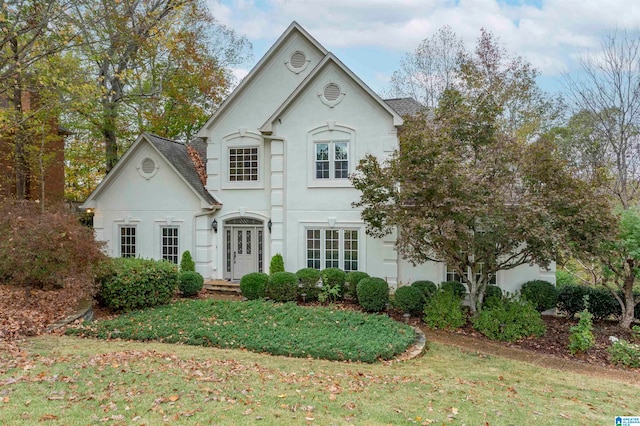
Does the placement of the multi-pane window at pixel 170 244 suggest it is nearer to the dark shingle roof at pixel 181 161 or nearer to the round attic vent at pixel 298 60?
the dark shingle roof at pixel 181 161

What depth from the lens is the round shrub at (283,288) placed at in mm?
13320

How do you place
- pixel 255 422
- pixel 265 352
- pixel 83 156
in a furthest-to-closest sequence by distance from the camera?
pixel 83 156 < pixel 265 352 < pixel 255 422

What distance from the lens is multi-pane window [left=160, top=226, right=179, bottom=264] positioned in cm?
1652

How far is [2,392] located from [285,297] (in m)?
8.83

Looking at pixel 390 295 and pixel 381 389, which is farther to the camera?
pixel 390 295

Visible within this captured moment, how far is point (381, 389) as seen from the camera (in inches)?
239

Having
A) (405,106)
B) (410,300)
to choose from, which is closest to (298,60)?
(405,106)

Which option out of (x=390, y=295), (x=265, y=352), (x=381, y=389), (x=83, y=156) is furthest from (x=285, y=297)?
(x=83, y=156)

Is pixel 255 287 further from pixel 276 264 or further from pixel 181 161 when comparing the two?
pixel 181 161

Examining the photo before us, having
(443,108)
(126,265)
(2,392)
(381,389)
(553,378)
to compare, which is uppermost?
(443,108)

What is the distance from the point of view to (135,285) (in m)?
11.3

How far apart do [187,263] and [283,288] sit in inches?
187

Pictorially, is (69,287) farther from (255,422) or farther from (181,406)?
(255,422)

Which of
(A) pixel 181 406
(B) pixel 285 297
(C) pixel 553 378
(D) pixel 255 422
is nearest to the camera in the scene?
(D) pixel 255 422
